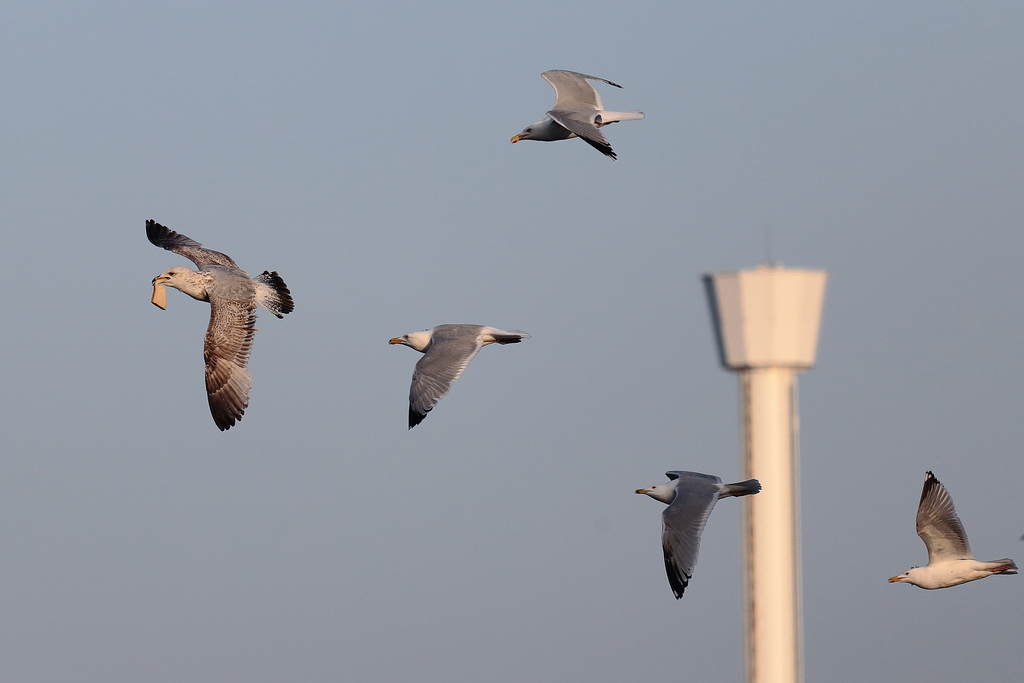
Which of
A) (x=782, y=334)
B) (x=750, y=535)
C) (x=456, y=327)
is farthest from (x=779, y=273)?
(x=456, y=327)

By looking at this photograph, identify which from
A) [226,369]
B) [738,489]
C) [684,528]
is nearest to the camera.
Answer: [684,528]

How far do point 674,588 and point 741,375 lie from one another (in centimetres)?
4680

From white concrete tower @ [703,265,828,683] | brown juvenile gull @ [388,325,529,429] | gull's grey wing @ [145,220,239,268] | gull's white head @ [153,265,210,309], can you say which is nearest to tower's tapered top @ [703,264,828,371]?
white concrete tower @ [703,265,828,683]

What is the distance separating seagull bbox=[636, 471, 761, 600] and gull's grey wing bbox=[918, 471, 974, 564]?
223 cm

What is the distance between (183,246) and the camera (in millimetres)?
21578

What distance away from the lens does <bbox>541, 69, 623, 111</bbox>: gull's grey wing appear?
19609 millimetres

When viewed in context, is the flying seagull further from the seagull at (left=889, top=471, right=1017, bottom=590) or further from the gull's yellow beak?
the seagull at (left=889, top=471, right=1017, bottom=590)

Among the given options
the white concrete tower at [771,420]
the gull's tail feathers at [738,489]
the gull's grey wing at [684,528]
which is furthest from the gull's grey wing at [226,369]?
the white concrete tower at [771,420]

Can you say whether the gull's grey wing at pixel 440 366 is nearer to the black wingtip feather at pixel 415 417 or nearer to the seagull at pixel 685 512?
the black wingtip feather at pixel 415 417

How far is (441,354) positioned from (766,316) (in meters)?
43.8

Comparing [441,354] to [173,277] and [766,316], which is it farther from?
[766,316]

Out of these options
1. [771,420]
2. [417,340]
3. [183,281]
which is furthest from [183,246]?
[771,420]

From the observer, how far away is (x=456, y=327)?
762 inches

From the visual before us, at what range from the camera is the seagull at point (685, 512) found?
51.4ft
